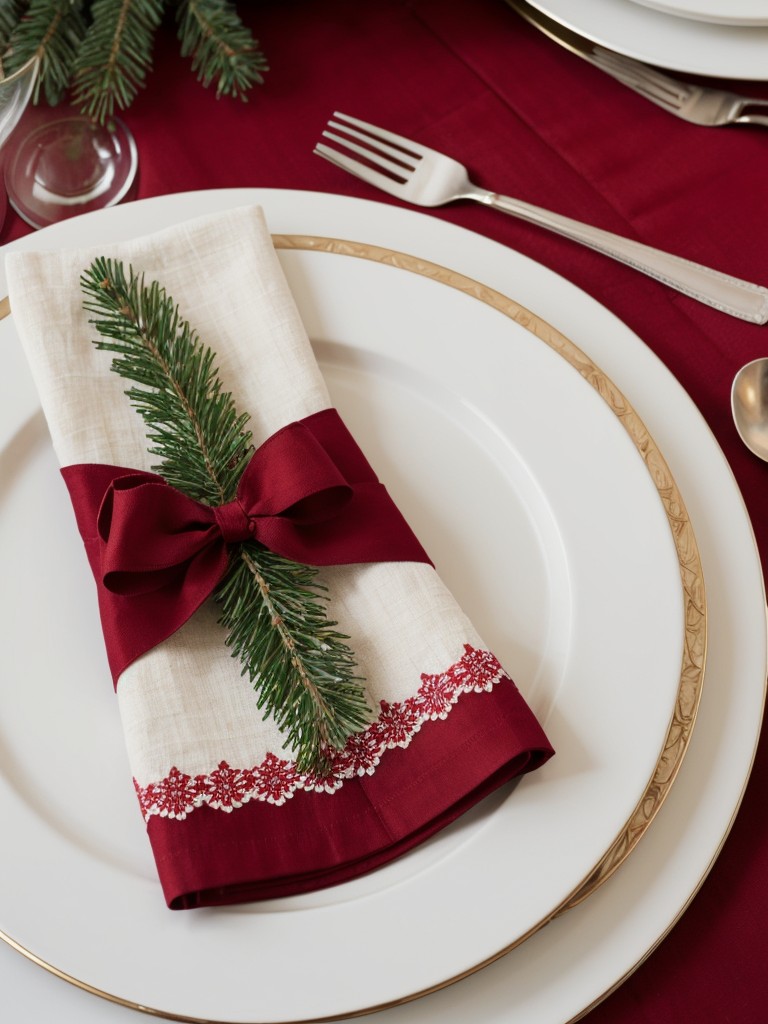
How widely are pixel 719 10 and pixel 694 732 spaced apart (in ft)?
2.00

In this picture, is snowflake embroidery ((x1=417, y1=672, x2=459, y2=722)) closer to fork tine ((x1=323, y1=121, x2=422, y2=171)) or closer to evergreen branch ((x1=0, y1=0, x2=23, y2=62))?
fork tine ((x1=323, y1=121, x2=422, y2=171))

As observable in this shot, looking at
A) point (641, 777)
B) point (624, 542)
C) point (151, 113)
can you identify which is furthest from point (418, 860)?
point (151, 113)

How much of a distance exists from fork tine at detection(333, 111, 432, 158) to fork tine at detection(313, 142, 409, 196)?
3cm

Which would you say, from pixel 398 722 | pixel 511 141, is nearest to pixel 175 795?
pixel 398 722

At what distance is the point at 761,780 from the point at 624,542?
0.20 metres

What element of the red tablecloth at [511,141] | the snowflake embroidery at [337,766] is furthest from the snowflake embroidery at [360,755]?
the red tablecloth at [511,141]

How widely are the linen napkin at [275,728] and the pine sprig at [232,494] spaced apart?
2 cm

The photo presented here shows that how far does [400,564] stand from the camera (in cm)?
63

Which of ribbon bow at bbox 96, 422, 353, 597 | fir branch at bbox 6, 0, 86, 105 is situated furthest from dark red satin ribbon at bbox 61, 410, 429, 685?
fir branch at bbox 6, 0, 86, 105

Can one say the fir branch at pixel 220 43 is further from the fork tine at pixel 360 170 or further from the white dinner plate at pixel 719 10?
the white dinner plate at pixel 719 10

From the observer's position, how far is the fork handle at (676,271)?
0.80 m

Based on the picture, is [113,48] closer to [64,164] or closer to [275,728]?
[64,164]

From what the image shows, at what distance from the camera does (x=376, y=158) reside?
84cm

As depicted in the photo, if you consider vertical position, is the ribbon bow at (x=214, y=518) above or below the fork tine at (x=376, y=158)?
below
